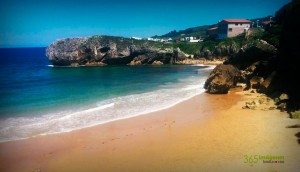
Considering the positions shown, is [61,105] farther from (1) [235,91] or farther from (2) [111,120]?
(1) [235,91]

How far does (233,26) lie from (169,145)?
5102 cm

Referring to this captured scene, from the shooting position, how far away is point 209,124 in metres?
14.8

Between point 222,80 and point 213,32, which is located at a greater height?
point 213,32

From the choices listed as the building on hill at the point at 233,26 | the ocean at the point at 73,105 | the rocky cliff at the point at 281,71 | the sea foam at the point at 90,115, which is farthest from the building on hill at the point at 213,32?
the sea foam at the point at 90,115

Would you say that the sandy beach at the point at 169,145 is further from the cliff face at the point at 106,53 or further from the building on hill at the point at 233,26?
the building on hill at the point at 233,26

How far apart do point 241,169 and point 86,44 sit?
53347 mm

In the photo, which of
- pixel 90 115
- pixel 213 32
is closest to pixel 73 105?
pixel 90 115

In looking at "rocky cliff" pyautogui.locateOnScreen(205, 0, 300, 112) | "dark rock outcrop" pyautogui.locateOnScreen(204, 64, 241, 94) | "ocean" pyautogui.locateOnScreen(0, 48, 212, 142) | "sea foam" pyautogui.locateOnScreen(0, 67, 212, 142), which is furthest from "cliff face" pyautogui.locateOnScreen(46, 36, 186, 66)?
"sea foam" pyautogui.locateOnScreen(0, 67, 212, 142)

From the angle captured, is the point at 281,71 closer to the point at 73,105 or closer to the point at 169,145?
the point at 169,145

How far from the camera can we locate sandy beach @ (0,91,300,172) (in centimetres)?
1041

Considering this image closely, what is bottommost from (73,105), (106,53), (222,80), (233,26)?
(73,105)

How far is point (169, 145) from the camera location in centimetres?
1220

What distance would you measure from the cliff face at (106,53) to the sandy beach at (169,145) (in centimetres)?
4403

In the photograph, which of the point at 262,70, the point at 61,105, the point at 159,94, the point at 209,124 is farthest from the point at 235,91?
the point at 61,105
